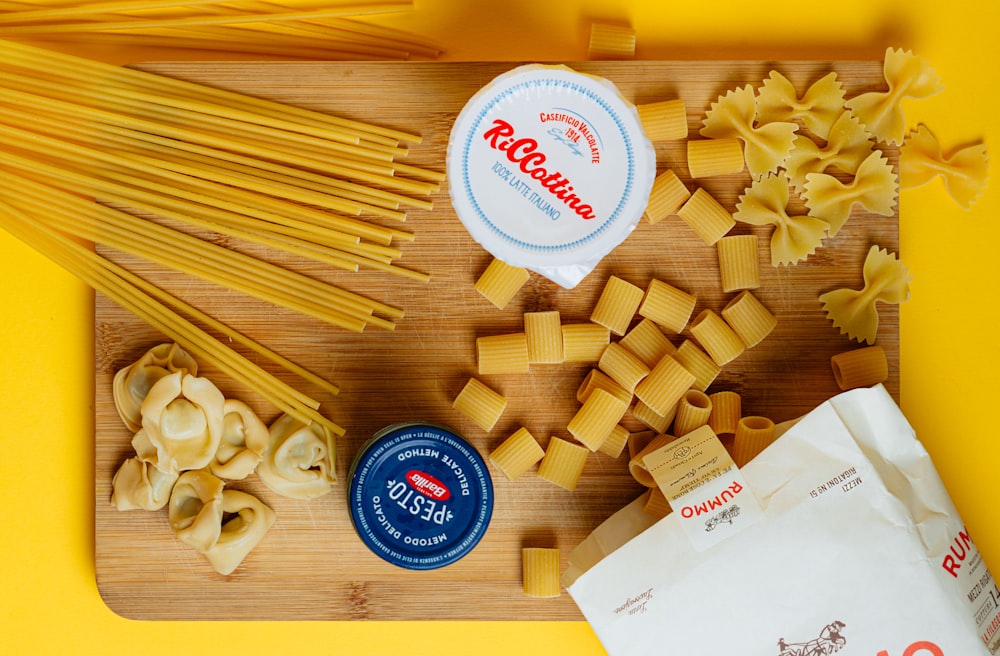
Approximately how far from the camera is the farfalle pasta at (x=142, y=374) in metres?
1.79

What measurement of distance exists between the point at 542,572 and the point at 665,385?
51 centimetres

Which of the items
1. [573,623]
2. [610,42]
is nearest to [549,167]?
[610,42]

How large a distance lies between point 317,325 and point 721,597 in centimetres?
107

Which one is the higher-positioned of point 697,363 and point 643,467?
point 697,363

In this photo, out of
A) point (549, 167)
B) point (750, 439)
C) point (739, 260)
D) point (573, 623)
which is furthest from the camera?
point (573, 623)

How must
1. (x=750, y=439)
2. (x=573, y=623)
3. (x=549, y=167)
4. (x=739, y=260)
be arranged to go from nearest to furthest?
(x=549, y=167) < (x=750, y=439) < (x=739, y=260) < (x=573, y=623)

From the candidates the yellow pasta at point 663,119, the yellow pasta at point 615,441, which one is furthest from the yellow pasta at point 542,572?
the yellow pasta at point 663,119

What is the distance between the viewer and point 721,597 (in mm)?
1621

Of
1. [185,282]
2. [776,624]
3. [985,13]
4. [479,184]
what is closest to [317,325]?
[185,282]

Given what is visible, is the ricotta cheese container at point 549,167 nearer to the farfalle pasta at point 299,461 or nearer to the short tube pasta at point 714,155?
the short tube pasta at point 714,155

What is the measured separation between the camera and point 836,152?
1800 millimetres

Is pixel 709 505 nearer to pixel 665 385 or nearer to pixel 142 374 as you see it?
pixel 665 385

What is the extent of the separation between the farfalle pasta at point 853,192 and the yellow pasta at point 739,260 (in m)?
0.17

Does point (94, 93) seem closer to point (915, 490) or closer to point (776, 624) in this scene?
point (776, 624)
